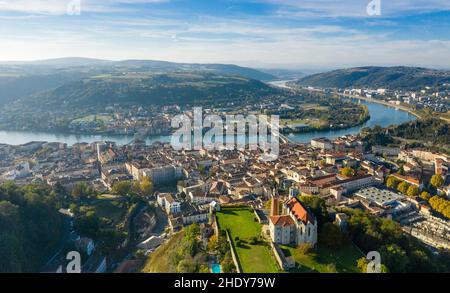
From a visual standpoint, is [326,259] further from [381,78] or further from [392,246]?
[381,78]

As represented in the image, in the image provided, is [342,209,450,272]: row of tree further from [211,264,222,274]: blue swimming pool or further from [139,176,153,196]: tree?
[139,176,153,196]: tree

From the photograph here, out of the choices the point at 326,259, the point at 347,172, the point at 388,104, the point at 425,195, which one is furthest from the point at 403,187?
the point at 388,104

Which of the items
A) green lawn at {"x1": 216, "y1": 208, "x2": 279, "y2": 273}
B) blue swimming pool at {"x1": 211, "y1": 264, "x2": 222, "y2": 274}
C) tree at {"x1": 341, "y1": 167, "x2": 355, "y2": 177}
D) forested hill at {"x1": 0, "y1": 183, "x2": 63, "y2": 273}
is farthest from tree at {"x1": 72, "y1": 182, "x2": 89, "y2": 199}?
tree at {"x1": 341, "y1": 167, "x2": 355, "y2": 177}

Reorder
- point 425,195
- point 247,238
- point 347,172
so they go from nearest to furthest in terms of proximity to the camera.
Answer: point 247,238 → point 425,195 → point 347,172

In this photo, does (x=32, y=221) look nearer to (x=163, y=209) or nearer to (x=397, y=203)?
(x=163, y=209)
